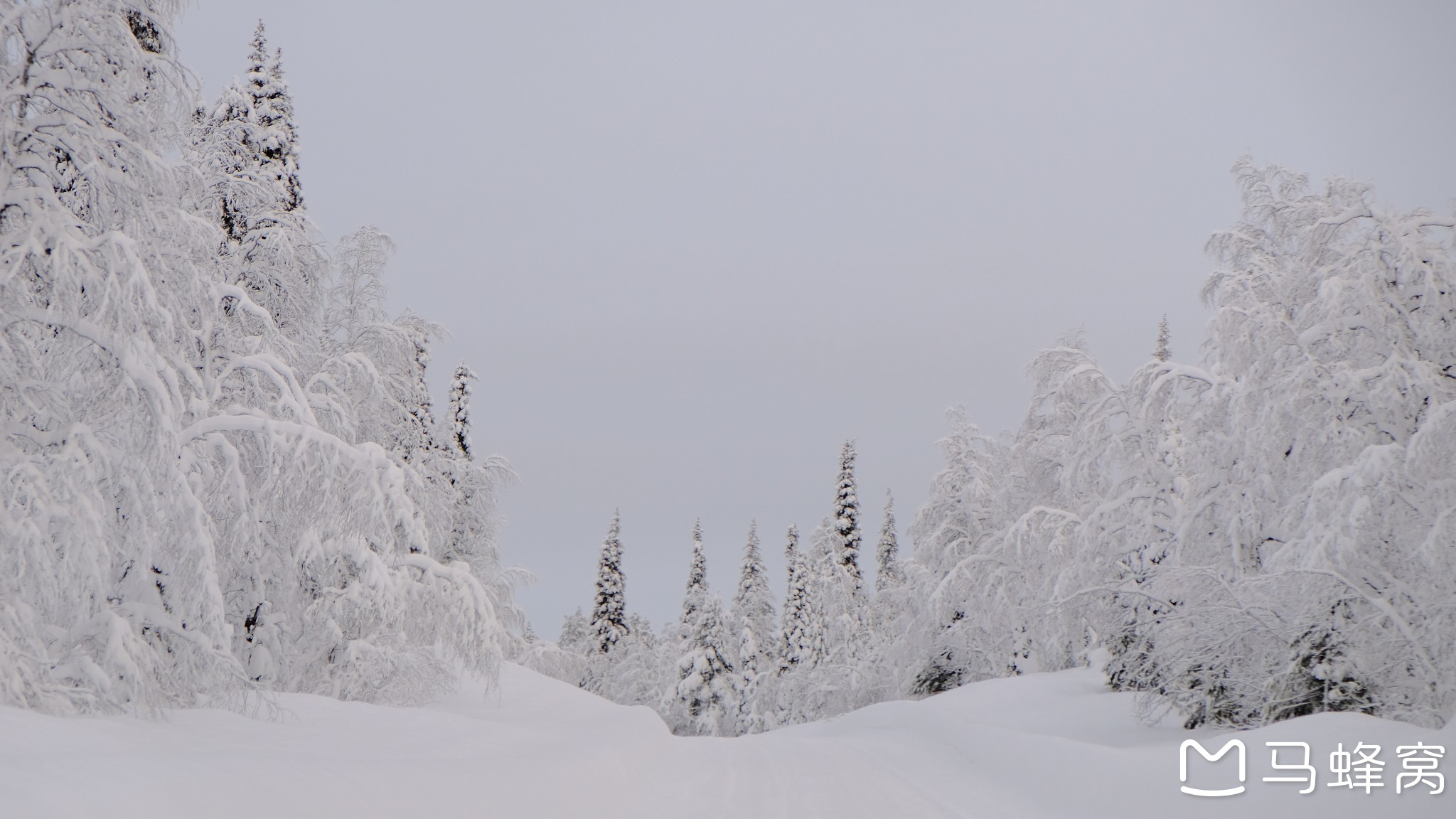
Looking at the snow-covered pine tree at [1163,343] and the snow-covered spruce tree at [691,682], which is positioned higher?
the snow-covered pine tree at [1163,343]

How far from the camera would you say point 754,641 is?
46.3m

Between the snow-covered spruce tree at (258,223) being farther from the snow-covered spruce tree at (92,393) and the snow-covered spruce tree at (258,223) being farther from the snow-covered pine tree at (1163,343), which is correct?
the snow-covered pine tree at (1163,343)

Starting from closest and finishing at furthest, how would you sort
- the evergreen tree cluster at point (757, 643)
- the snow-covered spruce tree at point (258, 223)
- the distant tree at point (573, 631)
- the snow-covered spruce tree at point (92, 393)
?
the snow-covered spruce tree at point (92, 393), the snow-covered spruce tree at point (258, 223), the evergreen tree cluster at point (757, 643), the distant tree at point (573, 631)

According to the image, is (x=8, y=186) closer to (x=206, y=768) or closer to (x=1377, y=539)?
(x=206, y=768)

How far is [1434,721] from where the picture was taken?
11148 mm

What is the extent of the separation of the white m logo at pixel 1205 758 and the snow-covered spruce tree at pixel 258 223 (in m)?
13.2

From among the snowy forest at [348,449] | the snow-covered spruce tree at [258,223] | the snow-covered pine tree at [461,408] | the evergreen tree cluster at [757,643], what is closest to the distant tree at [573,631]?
the evergreen tree cluster at [757,643]

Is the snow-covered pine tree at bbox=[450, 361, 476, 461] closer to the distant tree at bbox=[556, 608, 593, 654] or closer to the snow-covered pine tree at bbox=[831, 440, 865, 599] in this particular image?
the snow-covered pine tree at bbox=[831, 440, 865, 599]

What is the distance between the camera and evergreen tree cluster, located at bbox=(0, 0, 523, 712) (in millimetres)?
8102

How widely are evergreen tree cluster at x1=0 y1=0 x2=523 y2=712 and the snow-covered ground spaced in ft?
3.64

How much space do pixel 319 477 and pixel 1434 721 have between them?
44.5 feet

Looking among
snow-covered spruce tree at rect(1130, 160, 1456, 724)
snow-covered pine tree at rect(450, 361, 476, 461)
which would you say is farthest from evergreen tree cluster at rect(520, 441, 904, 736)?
snow-covered spruce tree at rect(1130, 160, 1456, 724)

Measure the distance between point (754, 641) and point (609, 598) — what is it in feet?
32.9

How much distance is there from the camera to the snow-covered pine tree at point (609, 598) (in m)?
51.2
